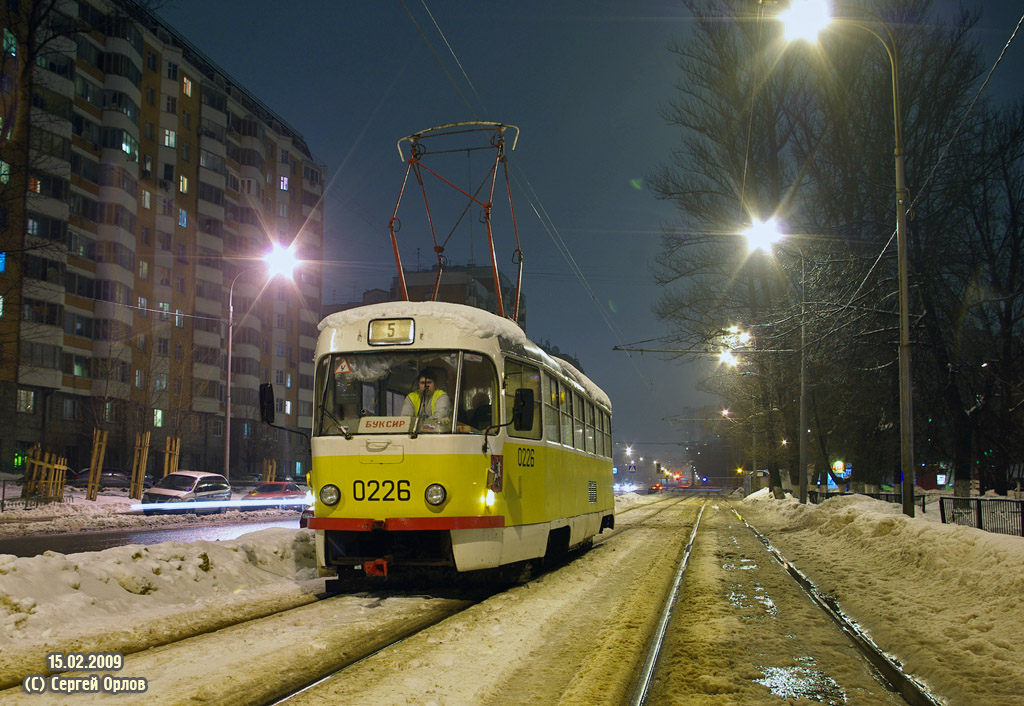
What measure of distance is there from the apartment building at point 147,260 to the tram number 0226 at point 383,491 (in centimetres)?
2927

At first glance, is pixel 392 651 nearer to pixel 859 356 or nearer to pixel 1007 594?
pixel 1007 594

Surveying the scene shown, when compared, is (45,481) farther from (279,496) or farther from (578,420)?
(578,420)

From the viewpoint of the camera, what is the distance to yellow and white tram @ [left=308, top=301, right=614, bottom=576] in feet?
29.9

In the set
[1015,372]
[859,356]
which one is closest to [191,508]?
[859,356]

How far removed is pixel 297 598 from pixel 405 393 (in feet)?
7.77

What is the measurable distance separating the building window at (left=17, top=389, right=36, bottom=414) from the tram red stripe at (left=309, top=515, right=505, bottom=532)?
142ft

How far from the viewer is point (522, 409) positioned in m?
9.34

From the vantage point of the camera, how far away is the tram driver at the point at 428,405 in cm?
934

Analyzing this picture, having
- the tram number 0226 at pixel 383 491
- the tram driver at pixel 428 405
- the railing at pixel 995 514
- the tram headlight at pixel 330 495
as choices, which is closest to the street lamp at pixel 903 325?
the railing at pixel 995 514

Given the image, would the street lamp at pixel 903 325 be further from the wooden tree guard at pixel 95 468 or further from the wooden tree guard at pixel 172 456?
the wooden tree guard at pixel 172 456

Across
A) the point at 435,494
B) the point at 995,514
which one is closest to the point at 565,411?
the point at 435,494

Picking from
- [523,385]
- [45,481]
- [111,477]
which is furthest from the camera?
[111,477]

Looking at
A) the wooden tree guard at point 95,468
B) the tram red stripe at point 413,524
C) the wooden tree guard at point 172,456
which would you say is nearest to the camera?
the tram red stripe at point 413,524

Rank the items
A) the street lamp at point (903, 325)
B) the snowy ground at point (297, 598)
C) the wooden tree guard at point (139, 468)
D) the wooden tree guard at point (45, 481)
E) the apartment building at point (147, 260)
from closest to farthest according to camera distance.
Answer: the snowy ground at point (297, 598), the street lamp at point (903, 325), the wooden tree guard at point (45, 481), the wooden tree guard at point (139, 468), the apartment building at point (147, 260)
